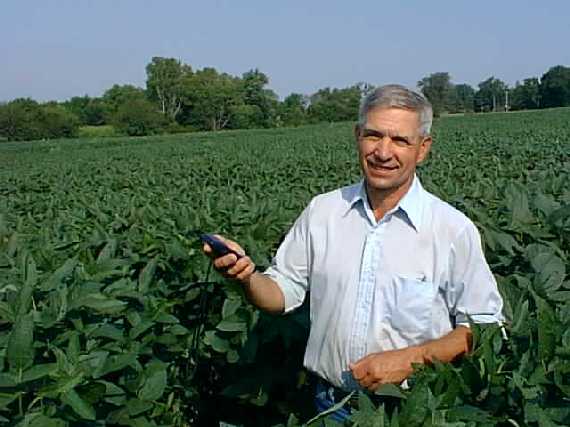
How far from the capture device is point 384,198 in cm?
241

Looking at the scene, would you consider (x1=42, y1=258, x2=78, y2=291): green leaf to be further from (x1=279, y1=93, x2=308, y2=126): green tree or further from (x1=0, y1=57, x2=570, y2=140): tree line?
(x1=279, y1=93, x2=308, y2=126): green tree

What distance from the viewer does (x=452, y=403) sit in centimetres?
177

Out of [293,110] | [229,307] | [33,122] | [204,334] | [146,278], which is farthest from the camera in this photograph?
[293,110]

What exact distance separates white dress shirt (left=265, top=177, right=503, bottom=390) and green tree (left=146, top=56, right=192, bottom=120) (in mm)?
94317

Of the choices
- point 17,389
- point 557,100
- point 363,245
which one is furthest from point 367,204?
point 557,100

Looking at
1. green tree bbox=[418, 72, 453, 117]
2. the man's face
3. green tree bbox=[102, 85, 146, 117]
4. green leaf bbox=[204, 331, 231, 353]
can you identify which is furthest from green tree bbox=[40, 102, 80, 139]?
the man's face

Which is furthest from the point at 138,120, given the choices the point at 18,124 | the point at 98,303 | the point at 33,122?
the point at 98,303

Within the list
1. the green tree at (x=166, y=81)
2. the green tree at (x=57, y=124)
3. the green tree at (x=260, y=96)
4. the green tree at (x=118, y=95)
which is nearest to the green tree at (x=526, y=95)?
the green tree at (x=260, y=96)

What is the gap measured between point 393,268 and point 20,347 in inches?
43.1

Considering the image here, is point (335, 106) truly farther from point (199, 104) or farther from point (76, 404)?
point (76, 404)

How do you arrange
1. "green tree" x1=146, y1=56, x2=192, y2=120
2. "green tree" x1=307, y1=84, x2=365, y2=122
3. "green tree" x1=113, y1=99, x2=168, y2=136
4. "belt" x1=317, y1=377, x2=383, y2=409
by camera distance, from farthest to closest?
"green tree" x1=146, y1=56, x2=192, y2=120 < "green tree" x1=307, y1=84, x2=365, y2=122 < "green tree" x1=113, y1=99, x2=168, y2=136 < "belt" x1=317, y1=377, x2=383, y2=409

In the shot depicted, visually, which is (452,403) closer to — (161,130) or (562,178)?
(562,178)

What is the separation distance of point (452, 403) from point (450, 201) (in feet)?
8.64

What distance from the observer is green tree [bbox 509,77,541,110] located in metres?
109
